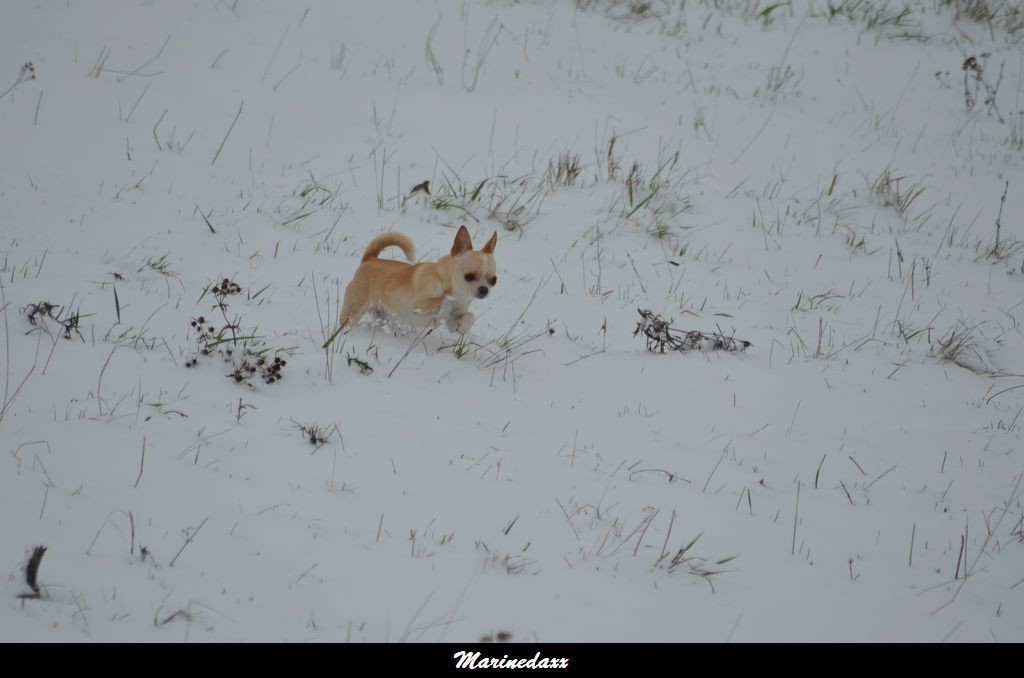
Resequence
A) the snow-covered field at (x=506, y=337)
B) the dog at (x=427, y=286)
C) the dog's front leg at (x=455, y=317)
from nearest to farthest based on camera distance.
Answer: the snow-covered field at (x=506, y=337) < the dog at (x=427, y=286) < the dog's front leg at (x=455, y=317)

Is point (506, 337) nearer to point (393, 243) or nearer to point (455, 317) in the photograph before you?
point (455, 317)

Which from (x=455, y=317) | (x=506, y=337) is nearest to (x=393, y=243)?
(x=455, y=317)

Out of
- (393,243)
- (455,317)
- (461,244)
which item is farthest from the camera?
(393,243)

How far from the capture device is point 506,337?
5473 mm

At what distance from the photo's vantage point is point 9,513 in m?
3.10

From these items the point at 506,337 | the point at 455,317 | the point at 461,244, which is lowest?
the point at 506,337

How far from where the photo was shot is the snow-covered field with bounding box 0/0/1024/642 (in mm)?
3275

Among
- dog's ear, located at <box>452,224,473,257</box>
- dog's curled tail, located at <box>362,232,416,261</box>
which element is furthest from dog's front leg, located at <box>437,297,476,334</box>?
dog's curled tail, located at <box>362,232,416,261</box>

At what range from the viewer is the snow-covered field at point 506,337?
10.7 feet

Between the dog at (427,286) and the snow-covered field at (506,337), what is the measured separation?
0.20m

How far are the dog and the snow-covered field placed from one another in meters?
0.20

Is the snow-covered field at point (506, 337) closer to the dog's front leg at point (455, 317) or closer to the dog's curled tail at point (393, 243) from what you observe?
the dog's front leg at point (455, 317)

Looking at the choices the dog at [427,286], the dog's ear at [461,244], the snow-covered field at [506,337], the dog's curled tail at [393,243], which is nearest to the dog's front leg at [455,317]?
the dog at [427,286]

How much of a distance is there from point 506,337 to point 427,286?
2.03ft
